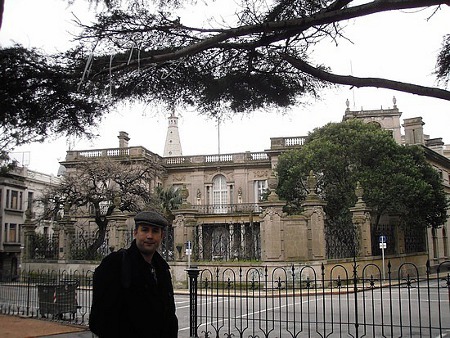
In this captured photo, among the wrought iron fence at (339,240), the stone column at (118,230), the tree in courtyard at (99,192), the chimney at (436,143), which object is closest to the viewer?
the wrought iron fence at (339,240)

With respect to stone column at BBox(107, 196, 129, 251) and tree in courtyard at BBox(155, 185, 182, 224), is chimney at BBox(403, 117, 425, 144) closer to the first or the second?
tree in courtyard at BBox(155, 185, 182, 224)

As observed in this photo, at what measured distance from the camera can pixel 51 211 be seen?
26891 mm

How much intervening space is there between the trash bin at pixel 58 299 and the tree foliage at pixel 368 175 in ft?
53.3

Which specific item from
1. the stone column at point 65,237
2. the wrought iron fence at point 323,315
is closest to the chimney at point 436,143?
the wrought iron fence at point 323,315

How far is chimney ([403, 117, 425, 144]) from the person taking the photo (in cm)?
3856

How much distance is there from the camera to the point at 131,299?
2742mm

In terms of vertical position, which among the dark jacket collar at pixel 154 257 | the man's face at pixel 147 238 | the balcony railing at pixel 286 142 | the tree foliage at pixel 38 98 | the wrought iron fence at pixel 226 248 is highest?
the balcony railing at pixel 286 142

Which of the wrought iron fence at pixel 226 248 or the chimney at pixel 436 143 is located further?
the chimney at pixel 436 143

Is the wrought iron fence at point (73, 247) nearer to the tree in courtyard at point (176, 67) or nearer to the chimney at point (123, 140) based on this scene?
the chimney at point (123, 140)

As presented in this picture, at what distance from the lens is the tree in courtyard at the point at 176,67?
486cm

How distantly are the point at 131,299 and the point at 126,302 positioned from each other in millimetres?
32

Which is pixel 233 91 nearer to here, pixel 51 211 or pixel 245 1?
pixel 245 1

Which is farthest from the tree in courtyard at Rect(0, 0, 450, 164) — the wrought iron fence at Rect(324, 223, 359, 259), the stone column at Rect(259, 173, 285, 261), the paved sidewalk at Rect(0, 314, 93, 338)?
the wrought iron fence at Rect(324, 223, 359, 259)

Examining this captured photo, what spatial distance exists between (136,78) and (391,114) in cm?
3355
